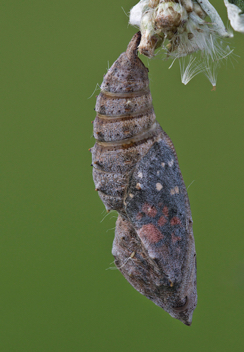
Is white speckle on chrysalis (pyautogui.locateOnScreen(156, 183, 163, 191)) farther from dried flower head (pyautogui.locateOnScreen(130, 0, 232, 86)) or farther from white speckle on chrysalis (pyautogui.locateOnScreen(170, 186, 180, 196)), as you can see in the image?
dried flower head (pyautogui.locateOnScreen(130, 0, 232, 86))

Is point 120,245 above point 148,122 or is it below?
below

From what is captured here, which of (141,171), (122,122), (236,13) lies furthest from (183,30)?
(141,171)

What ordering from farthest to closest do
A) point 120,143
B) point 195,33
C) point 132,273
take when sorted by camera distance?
point 132,273, point 120,143, point 195,33

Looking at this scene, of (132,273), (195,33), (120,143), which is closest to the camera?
(195,33)

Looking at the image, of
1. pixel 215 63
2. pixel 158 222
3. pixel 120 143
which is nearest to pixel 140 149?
pixel 120 143

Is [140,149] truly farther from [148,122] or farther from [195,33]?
[195,33]

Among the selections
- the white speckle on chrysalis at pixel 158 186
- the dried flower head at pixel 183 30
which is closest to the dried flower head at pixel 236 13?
the dried flower head at pixel 183 30

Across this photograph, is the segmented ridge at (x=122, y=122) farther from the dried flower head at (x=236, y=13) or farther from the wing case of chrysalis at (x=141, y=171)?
the dried flower head at (x=236, y=13)
